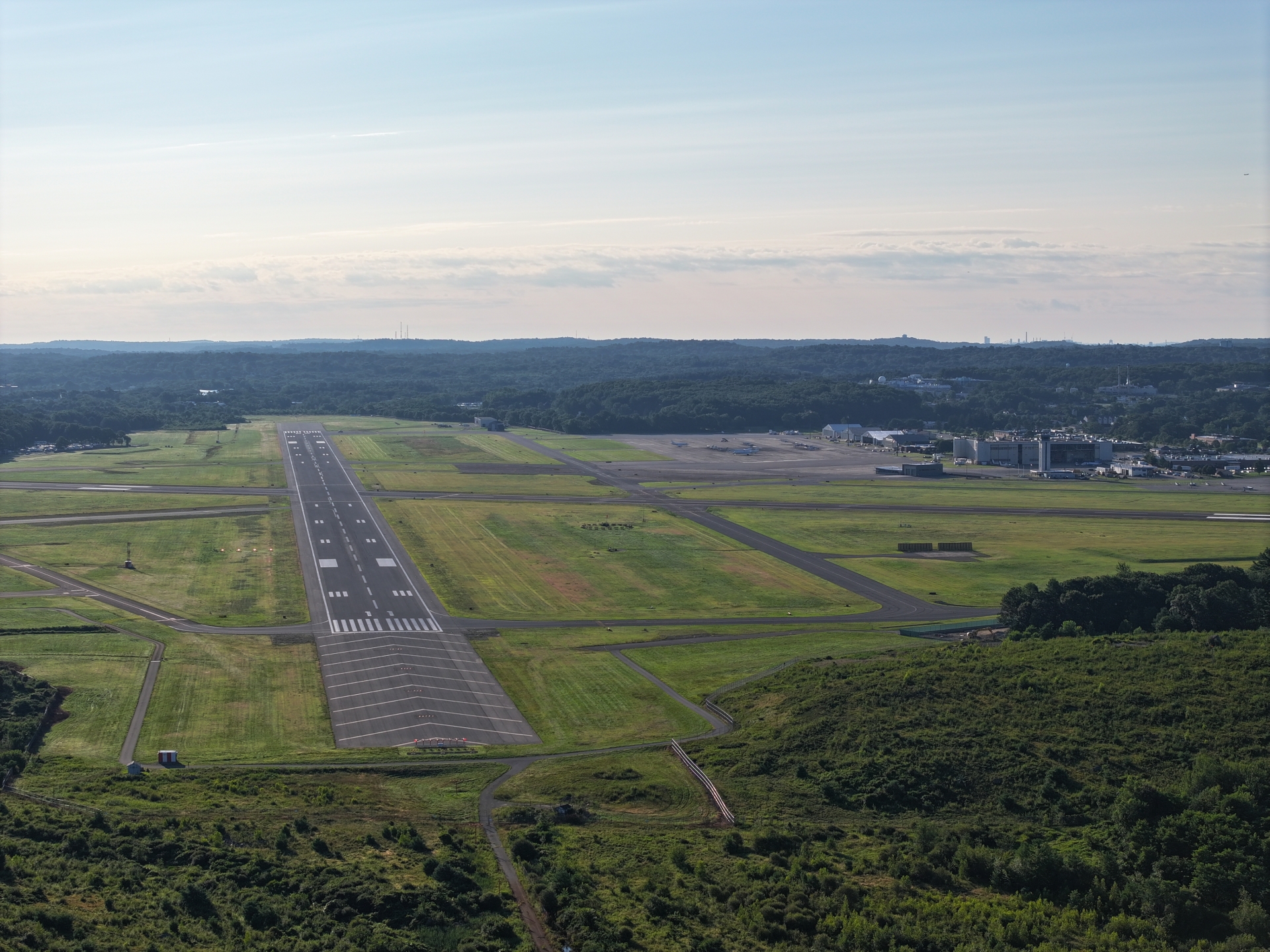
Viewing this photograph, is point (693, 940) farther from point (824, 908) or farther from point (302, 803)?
point (302, 803)

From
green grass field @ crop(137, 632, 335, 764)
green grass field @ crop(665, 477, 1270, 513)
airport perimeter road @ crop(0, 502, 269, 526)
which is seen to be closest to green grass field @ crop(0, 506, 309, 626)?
airport perimeter road @ crop(0, 502, 269, 526)

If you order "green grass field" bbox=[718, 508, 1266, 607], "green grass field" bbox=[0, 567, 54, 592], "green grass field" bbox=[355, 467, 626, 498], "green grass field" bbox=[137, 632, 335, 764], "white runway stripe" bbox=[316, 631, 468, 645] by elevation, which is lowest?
"green grass field" bbox=[137, 632, 335, 764]

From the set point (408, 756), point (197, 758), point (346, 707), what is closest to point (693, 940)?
point (408, 756)

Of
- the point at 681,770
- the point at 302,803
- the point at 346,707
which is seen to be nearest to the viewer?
the point at 302,803

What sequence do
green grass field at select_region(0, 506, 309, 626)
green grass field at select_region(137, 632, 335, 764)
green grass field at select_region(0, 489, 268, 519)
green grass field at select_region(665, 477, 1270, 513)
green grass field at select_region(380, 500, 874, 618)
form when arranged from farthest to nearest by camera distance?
1. green grass field at select_region(665, 477, 1270, 513)
2. green grass field at select_region(0, 489, 268, 519)
3. green grass field at select_region(380, 500, 874, 618)
4. green grass field at select_region(0, 506, 309, 626)
5. green grass field at select_region(137, 632, 335, 764)

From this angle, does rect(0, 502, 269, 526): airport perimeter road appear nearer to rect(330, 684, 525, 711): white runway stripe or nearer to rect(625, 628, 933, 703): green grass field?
rect(330, 684, 525, 711): white runway stripe

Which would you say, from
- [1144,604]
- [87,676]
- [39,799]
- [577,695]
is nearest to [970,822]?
[577,695]
